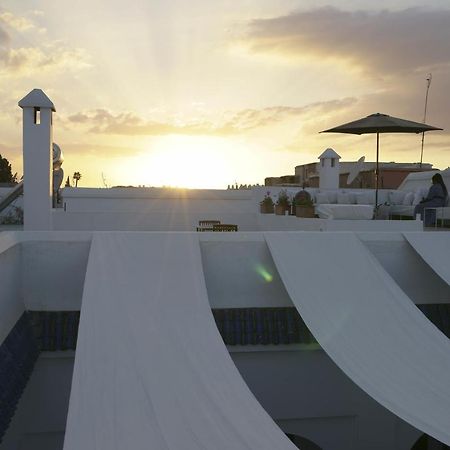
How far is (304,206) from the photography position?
998cm

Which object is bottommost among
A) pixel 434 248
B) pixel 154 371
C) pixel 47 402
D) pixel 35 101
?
pixel 47 402

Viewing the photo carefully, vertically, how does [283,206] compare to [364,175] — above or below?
below

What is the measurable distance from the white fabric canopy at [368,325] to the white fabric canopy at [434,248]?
2.06ft

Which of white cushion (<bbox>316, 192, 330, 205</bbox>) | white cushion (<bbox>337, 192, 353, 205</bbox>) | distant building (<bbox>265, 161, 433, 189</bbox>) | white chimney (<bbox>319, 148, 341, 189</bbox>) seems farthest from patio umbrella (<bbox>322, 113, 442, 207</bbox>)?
distant building (<bbox>265, 161, 433, 189</bbox>)

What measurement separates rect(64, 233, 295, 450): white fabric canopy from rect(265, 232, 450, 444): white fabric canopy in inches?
37.7

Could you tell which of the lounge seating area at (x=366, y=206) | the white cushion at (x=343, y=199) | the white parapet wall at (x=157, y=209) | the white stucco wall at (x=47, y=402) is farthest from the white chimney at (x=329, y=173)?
the white stucco wall at (x=47, y=402)

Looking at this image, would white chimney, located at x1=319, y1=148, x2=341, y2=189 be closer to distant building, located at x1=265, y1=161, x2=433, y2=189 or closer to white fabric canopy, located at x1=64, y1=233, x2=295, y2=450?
distant building, located at x1=265, y1=161, x2=433, y2=189

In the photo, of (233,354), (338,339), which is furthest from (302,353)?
(338,339)

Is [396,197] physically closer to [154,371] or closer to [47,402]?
[47,402]

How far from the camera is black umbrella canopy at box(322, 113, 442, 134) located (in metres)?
11.0

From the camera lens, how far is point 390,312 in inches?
175

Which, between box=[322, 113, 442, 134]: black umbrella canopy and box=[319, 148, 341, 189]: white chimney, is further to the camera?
box=[319, 148, 341, 189]: white chimney

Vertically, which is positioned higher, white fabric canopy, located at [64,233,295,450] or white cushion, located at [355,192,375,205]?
white cushion, located at [355,192,375,205]

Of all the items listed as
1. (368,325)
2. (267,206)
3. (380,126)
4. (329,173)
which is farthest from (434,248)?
(329,173)
